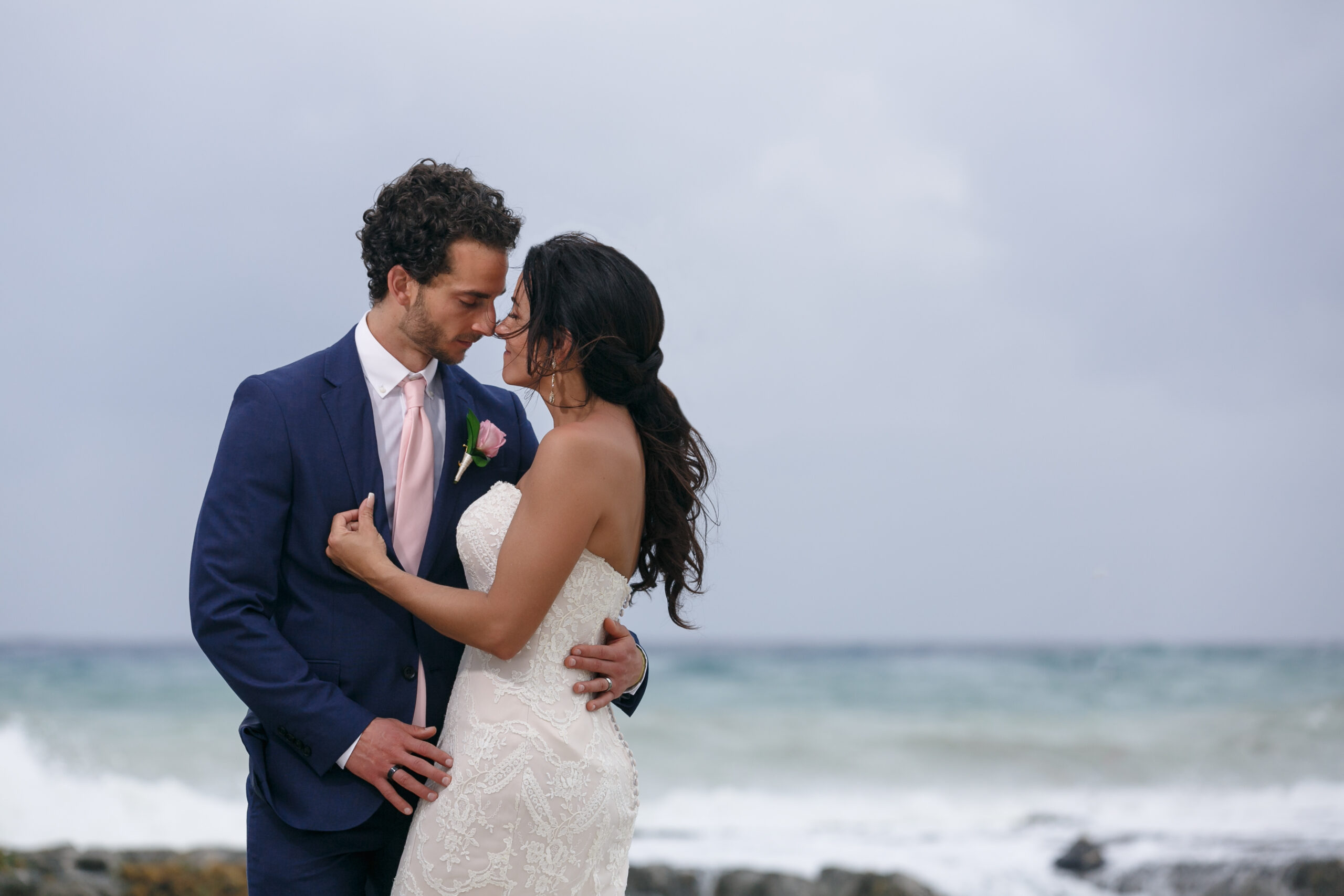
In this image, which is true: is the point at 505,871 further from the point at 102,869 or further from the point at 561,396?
the point at 102,869

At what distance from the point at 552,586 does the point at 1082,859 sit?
6.53 metres

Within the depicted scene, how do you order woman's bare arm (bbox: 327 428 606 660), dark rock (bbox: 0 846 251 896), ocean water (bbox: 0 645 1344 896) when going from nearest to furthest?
woman's bare arm (bbox: 327 428 606 660) < dark rock (bbox: 0 846 251 896) < ocean water (bbox: 0 645 1344 896)

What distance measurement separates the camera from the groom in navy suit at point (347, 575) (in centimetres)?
211

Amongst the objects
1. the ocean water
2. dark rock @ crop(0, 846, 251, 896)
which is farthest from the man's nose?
the ocean water

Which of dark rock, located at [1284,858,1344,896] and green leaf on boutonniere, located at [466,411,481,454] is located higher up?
green leaf on boutonniere, located at [466,411,481,454]

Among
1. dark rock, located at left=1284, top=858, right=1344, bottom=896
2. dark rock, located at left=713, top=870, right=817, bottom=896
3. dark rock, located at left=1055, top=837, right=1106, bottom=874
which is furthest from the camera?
dark rock, located at left=1055, top=837, right=1106, bottom=874

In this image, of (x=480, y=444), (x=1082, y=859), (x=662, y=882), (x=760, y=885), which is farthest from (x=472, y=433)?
(x=1082, y=859)

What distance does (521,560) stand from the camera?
6.86ft

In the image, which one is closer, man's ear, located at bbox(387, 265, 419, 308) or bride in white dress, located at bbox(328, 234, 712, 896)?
bride in white dress, located at bbox(328, 234, 712, 896)

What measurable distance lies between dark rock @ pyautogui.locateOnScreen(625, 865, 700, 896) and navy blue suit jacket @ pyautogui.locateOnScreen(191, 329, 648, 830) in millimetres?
4479

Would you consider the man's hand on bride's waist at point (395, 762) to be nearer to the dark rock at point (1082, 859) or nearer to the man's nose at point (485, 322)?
the man's nose at point (485, 322)

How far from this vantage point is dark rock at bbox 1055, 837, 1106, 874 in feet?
23.4

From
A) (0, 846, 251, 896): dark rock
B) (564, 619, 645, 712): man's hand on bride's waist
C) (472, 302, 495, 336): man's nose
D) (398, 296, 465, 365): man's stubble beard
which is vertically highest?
(472, 302, 495, 336): man's nose

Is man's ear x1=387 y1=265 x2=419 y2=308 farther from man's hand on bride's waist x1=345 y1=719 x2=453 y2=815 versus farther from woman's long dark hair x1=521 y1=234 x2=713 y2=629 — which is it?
man's hand on bride's waist x1=345 y1=719 x2=453 y2=815
